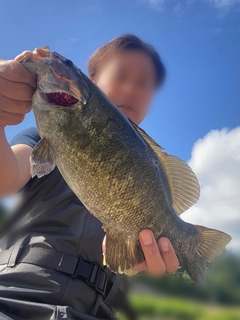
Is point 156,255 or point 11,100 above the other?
point 11,100

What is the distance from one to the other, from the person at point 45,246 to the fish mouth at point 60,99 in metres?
0.07

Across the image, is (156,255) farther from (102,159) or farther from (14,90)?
(14,90)

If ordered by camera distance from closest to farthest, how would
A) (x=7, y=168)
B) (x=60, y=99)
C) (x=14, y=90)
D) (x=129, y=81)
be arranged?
1. (x=14, y=90)
2. (x=60, y=99)
3. (x=7, y=168)
4. (x=129, y=81)

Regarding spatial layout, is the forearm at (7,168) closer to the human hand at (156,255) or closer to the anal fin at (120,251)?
the anal fin at (120,251)

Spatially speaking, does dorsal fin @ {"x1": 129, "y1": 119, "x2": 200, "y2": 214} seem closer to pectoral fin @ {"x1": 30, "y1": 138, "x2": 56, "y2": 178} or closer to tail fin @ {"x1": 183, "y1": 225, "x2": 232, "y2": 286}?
tail fin @ {"x1": 183, "y1": 225, "x2": 232, "y2": 286}

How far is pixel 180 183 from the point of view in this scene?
5.18 ft

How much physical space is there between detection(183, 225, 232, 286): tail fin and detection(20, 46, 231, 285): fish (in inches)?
1.1

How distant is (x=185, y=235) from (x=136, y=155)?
17.0 inches

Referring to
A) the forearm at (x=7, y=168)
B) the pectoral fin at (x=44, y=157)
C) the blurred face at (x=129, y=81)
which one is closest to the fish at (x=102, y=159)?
the pectoral fin at (x=44, y=157)

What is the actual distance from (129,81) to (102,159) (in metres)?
1.13

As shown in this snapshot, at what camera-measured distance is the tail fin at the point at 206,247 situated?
4.93 feet

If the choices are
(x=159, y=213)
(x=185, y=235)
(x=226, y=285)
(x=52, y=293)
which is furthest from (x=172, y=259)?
(x=226, y=285)

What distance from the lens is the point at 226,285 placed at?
11.2 meters

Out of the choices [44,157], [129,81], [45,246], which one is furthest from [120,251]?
A: [129,81]
